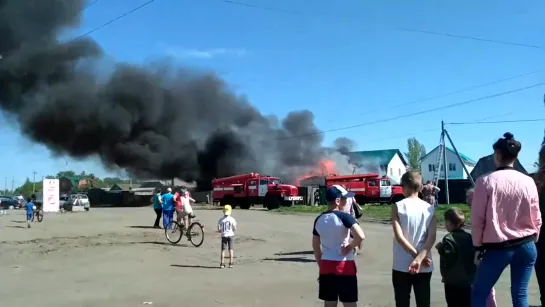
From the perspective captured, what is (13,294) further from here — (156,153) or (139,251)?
(156,153)

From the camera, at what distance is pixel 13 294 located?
853 centimetres

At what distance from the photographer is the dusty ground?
7.85 metres

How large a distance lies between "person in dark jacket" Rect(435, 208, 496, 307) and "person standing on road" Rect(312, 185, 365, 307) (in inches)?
28.6

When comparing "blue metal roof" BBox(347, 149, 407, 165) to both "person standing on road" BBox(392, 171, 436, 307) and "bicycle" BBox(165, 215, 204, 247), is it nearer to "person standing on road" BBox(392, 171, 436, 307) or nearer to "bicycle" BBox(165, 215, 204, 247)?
"bicycle" BBox(165, 215, 204, 247)

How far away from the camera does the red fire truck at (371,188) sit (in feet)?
132

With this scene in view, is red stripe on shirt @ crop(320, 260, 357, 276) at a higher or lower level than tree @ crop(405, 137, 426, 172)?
lower

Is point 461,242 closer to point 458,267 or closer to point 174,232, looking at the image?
point 458,267

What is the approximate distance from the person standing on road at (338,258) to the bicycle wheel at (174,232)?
427 inches

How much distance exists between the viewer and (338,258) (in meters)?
4.92

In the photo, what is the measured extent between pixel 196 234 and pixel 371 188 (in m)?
27.0

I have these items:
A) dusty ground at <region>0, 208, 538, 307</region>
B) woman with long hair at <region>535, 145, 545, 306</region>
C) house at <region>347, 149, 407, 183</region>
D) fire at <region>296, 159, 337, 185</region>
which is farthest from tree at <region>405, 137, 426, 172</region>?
woman with long hair at <region>535, 145, 545, 306</region>

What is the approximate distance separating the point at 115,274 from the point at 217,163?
159 feet

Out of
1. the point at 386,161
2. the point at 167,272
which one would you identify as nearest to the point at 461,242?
the point at 167,272

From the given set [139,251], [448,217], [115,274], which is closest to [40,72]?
[139,251]
